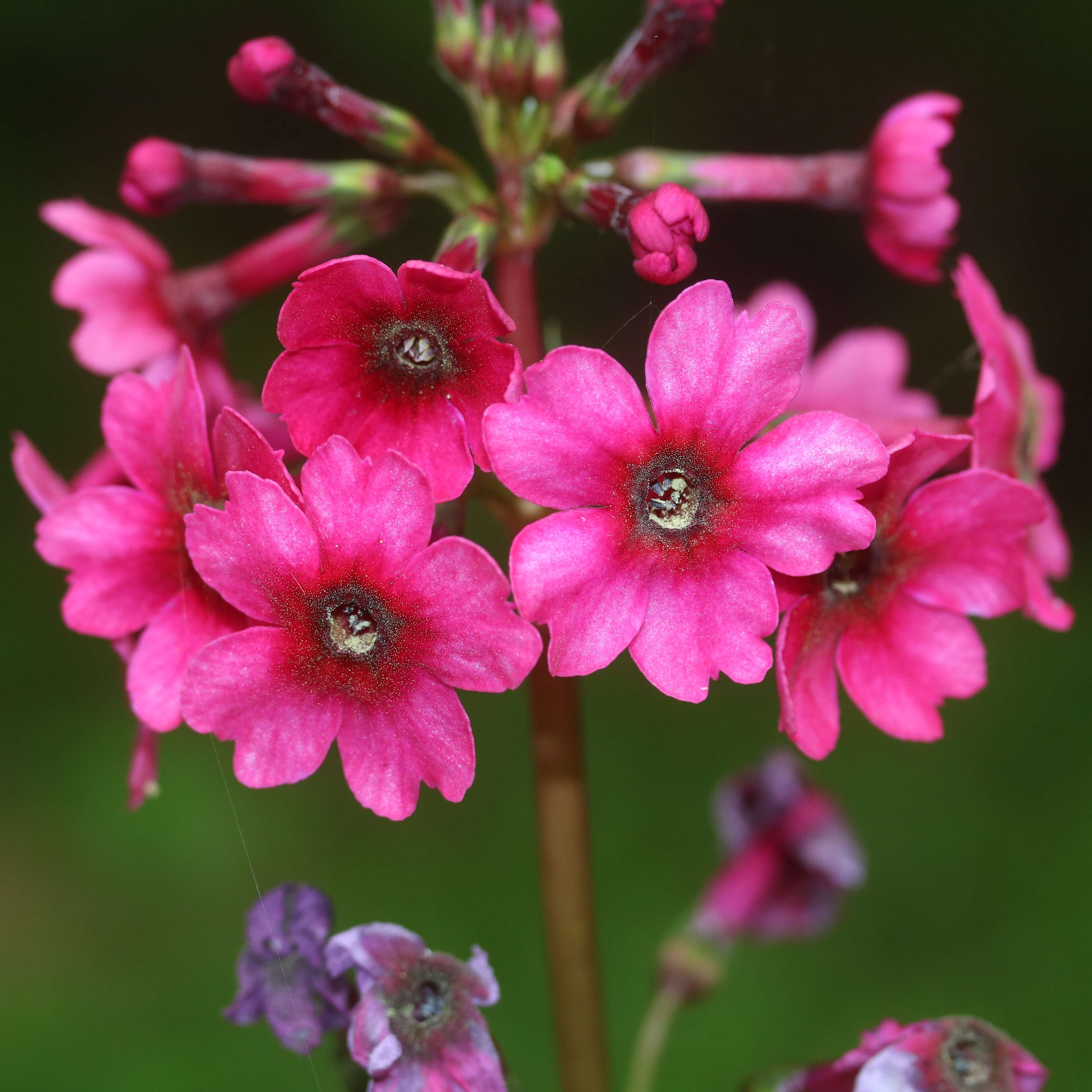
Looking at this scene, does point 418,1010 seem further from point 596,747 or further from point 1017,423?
point 596,747

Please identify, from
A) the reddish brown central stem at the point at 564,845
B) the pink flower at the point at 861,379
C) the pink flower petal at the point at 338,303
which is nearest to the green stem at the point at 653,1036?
the reddish brown central stem at the point at 564,845

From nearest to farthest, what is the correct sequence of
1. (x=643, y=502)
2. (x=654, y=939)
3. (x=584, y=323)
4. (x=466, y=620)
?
(x=466, y=620), (x=643, y=502), (x=654, y=939), (x=584, y=323)

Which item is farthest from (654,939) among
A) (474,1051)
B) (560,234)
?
(474,1051)

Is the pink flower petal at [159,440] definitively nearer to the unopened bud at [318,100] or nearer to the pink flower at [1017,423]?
the unopened bud at [318,100]

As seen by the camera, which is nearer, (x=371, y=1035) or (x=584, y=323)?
(x=371, y=1035)

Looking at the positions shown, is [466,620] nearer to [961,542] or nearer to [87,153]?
[961,542]

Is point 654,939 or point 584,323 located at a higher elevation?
point 584,323
